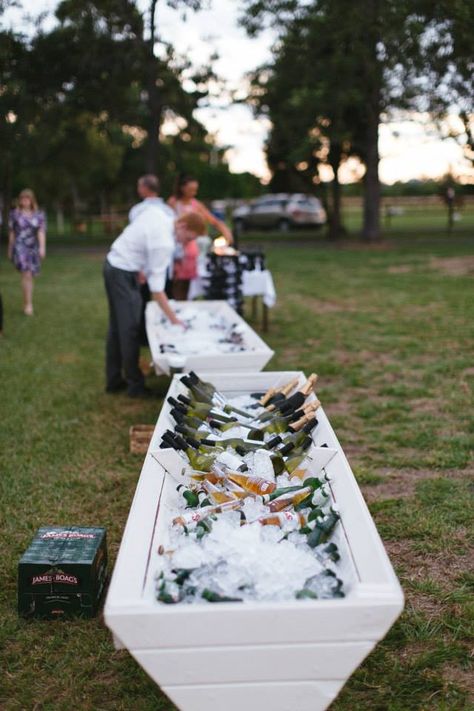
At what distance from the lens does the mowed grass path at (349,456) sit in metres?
2.91

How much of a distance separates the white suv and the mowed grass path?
20319mm

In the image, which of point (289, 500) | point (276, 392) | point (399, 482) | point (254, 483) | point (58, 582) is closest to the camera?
point (289, 500)

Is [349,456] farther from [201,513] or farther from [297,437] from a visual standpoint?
[201,513]

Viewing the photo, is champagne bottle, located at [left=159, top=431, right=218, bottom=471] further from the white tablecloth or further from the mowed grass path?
the white tablecloth

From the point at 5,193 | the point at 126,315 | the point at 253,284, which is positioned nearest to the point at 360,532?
the point at 126,315

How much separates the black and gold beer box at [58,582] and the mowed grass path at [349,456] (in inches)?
2.8

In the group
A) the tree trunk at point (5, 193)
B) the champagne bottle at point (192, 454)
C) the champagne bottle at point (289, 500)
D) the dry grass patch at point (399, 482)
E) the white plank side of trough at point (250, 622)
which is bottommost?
the dry grass patch at point (399, 482)

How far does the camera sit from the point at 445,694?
2.77 m

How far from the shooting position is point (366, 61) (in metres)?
19.6

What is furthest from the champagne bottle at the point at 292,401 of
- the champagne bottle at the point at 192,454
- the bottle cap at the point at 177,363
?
the bottle cap at the point at 177,363

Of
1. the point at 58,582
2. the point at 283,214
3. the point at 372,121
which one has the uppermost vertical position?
the point at 372,121

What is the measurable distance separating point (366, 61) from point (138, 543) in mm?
19298

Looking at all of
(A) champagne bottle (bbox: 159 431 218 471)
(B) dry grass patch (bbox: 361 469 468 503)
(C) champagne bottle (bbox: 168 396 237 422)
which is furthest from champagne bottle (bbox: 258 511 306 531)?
(B) dry grass patch (bbox: 361 469 468 503)

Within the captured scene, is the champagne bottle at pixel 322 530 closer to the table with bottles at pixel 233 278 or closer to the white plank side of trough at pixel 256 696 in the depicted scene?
the white plank side of trough at pixel 256 696
